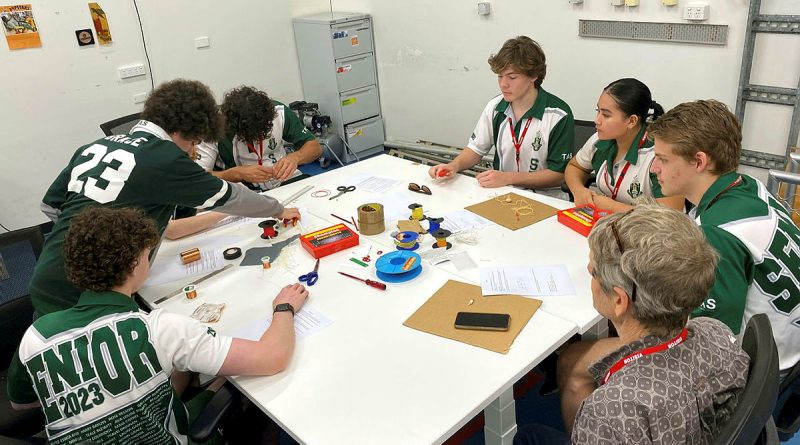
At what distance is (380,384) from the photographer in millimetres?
1396

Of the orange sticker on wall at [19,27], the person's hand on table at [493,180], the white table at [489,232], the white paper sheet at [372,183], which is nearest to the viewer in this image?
the white table at [489,232]

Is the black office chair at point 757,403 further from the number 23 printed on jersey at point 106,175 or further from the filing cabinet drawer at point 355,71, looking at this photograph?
the filing cabinet drawer at point 355,71

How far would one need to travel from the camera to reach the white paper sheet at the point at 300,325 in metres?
1.63

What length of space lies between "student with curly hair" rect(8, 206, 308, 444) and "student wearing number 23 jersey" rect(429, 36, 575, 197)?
5.04ft

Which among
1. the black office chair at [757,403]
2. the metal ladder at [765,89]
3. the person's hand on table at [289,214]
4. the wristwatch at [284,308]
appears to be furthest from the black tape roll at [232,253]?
the metal ladder at [765,89]

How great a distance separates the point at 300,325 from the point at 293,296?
12 cm

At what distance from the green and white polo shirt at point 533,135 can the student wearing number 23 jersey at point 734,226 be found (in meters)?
1.02

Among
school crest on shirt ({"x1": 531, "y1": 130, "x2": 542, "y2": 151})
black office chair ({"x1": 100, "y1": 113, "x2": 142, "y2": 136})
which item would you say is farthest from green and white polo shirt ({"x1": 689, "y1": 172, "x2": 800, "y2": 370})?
black office chair ({"x1": 100, "y1": 113, "x2": 142, "y2": 136})

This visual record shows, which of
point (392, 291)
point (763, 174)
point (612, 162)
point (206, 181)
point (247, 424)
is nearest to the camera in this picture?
point (247, 424)

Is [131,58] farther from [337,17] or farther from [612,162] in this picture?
[612,162]

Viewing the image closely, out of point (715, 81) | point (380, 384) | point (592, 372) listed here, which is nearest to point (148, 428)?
point (380, 384)

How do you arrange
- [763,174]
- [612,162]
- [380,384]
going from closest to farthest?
[380,384]
[612,162]
[763,174]

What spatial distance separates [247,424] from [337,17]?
4314 millimetres

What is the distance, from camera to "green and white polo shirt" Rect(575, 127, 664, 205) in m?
2.27
